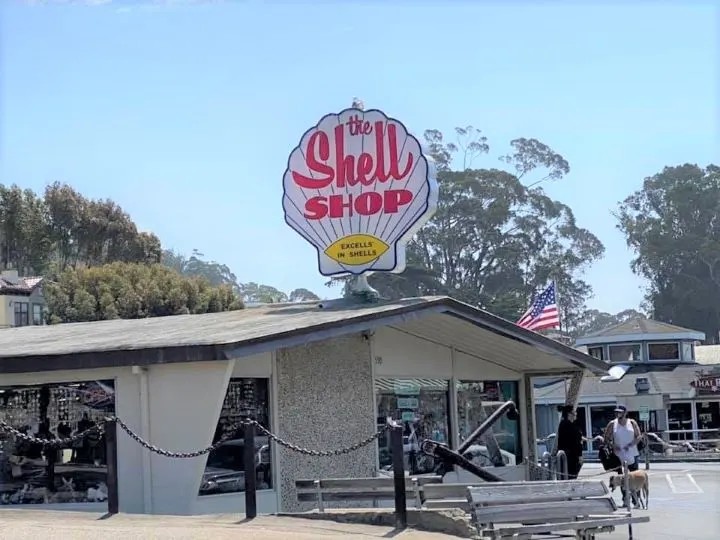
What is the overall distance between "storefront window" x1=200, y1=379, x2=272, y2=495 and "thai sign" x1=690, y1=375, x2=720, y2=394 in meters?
36.0

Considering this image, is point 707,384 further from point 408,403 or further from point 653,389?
point 408,403

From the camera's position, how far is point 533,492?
37.3 ft

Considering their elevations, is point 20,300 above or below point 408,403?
above

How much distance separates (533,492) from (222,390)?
4.14m

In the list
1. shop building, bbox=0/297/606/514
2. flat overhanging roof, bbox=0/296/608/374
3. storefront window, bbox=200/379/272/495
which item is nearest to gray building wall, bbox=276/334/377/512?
shop building, bbox=0/297/606/514

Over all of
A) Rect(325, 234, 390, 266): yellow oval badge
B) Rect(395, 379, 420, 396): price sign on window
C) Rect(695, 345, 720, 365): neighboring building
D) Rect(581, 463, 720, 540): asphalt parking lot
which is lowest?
Rect(581, 463, 720, 540): asphalt parking lot

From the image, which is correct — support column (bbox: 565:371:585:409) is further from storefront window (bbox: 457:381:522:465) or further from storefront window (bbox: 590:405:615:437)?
storefront window (bbox: 590:405:615:437)

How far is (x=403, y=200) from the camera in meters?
17.3

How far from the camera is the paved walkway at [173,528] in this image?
10.1 metres

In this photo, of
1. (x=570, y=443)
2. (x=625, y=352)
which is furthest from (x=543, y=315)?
(x=625, y=352)

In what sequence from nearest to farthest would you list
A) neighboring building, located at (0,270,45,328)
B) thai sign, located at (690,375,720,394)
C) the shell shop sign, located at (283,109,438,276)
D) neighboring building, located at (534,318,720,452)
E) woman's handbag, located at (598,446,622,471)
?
the shell shop sign, located at (283,109,438,276)
woman's handbag, located at (598,446,622,471)
neighboring building, located at (534,318,720,452)
thai sign, located at (690,375,720,394)
neighboring building, located at (0,270,45,328)

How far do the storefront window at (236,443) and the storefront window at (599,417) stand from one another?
120ft

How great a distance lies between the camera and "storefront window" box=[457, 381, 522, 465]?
65.9ft

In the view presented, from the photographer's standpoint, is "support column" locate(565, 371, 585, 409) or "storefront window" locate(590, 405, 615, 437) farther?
"storefront window" locate(590, 405, 615, 437)
